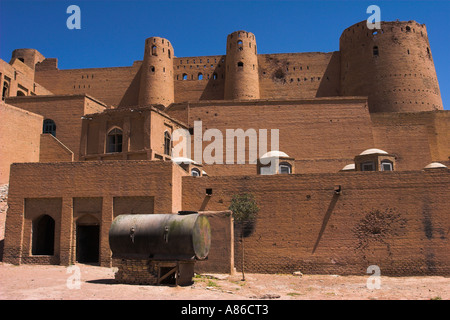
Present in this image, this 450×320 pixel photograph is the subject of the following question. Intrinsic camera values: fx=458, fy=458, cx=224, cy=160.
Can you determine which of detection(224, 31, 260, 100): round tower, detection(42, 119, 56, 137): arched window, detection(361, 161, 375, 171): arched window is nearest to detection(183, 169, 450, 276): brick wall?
detection(361, 161, 375, 171): arched window

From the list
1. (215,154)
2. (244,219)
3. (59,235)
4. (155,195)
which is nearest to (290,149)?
(215,154)

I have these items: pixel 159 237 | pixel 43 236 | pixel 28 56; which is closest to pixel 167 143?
pixel 43 236

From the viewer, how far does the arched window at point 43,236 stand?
19.7 m

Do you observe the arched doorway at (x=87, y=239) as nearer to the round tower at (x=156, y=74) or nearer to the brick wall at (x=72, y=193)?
the brick wall at (x=72, y=193)

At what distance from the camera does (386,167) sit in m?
24.8

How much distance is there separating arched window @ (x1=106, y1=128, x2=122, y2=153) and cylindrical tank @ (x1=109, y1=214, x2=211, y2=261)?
12.6 metres

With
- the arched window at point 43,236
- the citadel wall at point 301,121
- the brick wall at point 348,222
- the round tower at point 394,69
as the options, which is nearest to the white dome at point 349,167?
the citadel wall at point 301,121

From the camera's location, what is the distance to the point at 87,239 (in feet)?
68.0

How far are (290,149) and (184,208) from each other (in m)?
12.6

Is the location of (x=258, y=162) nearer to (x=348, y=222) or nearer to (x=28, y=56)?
(x=348, y=222)

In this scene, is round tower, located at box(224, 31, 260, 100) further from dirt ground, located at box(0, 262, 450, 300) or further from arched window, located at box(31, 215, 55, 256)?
dirt ground, located at box(0, 262, 450, 300)

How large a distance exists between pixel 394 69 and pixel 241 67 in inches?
508

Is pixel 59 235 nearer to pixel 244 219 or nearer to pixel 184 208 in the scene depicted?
pixel 184 208

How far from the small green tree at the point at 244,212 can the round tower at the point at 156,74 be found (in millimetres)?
22617
